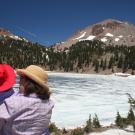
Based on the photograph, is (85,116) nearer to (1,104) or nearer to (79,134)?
(79,134)

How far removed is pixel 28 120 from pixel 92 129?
10427 mm

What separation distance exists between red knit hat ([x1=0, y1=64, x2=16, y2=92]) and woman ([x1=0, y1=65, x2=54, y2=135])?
0.50 ft

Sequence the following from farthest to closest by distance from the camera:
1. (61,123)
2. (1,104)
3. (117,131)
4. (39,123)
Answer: (61,123) < (117,131) < (39,123) < (1,104)

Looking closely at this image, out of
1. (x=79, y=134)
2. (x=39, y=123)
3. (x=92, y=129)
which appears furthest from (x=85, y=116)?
(x=39, y=123)

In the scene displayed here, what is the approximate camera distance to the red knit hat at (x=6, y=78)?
14.9ft

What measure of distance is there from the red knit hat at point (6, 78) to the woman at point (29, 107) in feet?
0.50

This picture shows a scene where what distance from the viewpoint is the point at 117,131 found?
14.6 metres

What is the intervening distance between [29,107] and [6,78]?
1.56 ft

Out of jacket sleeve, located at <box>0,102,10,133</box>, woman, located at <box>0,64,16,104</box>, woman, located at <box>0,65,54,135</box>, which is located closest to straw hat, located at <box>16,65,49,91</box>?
woman, located at <box>0,65,54,135</box>

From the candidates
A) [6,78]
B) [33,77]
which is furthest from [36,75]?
[6,78]

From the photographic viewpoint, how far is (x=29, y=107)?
15.3 feet

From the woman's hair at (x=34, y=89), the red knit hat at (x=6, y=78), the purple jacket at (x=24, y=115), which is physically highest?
the red knit hat at (x=6, y=78)

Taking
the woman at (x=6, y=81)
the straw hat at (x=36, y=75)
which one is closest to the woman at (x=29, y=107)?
the straw hat at (x=36, y=75)

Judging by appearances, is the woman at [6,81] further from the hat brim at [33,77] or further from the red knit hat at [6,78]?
the hat brim at [33,77]
